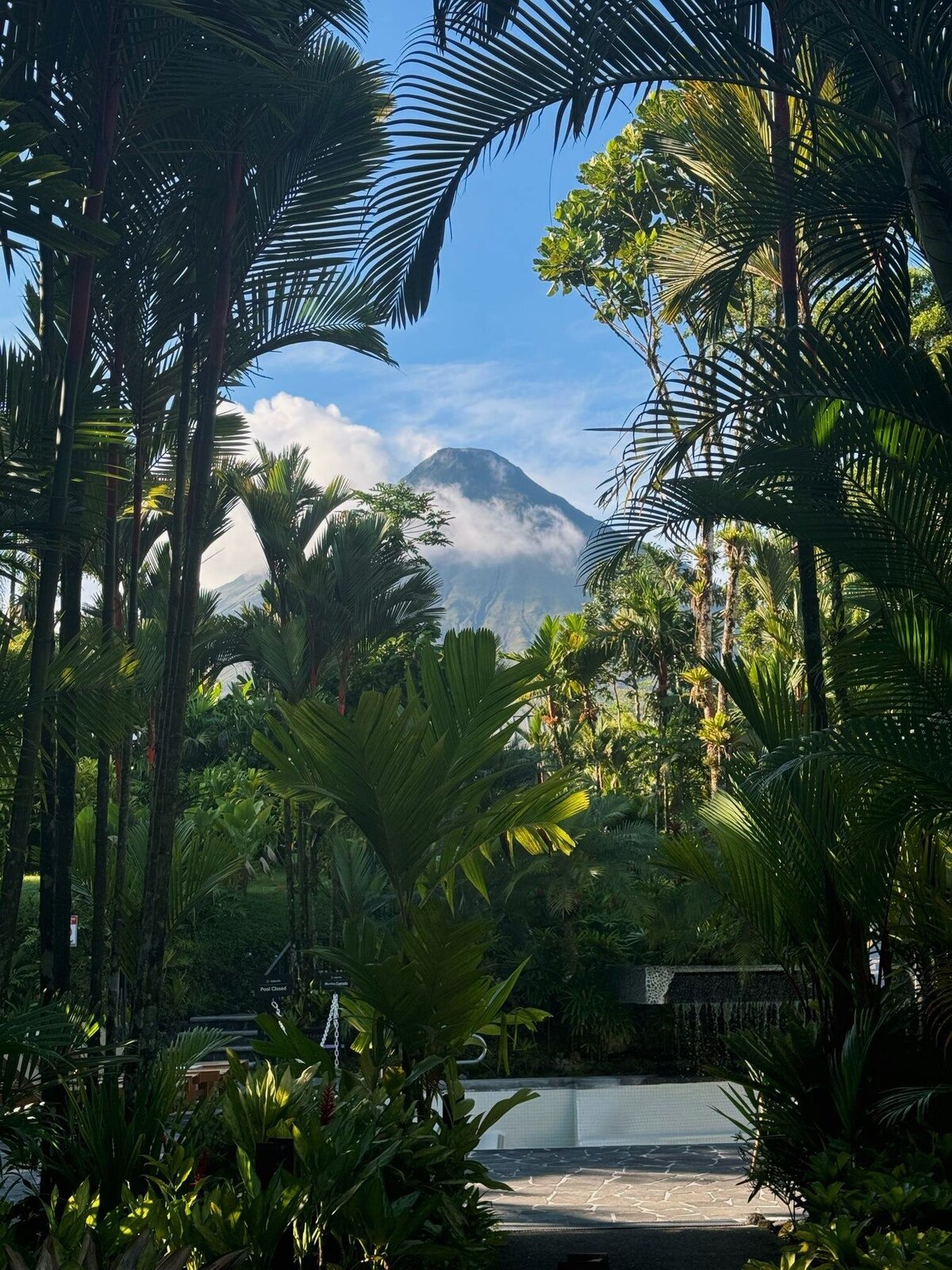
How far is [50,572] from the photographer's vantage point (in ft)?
13.8

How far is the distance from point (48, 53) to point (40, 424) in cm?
142

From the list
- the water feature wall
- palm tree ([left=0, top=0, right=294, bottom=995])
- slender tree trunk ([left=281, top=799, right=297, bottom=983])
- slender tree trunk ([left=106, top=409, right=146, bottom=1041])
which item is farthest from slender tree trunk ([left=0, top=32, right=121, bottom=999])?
the water feature wall

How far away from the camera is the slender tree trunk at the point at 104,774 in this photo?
215 inches

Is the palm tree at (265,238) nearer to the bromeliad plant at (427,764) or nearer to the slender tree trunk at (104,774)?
the slender tree trunk at (104,774)

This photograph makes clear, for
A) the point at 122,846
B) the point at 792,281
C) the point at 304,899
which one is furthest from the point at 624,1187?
the point at 304,899

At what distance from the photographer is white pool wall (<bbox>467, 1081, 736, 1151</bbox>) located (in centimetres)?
905

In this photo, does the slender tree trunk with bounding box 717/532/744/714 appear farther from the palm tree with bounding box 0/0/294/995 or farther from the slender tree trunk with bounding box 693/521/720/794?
the palm tree with bounding box 0/0/294/995

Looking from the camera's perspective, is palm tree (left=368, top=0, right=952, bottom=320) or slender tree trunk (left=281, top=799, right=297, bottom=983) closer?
palm tree (left=368, top=0, right=952, bottom=320)

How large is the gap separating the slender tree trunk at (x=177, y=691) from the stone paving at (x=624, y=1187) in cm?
171

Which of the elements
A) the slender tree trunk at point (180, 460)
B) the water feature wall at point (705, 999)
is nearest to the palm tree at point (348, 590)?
the water feature wall at point (705, 999)

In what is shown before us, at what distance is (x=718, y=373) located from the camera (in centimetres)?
426

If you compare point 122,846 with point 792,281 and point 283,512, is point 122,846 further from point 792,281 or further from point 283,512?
point 283,512

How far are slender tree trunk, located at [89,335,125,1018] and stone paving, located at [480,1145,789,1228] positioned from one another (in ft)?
7.38

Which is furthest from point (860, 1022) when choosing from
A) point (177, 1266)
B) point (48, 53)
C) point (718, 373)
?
point (48, 53)
